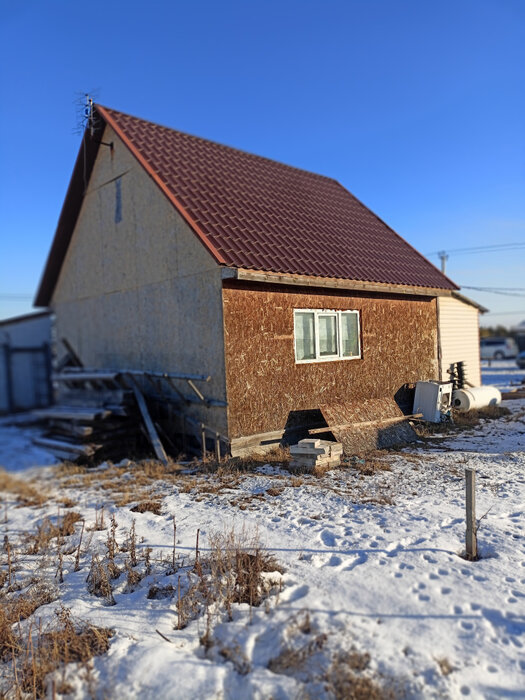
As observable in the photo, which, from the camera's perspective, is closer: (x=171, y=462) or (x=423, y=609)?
(x=423, y=609)

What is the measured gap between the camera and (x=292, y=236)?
10414 millimetres

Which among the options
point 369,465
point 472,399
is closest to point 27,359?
point 369,465

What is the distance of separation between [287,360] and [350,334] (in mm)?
2015

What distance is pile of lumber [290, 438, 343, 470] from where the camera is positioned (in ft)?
25.1

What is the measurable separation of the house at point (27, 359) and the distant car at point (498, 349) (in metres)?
35.3

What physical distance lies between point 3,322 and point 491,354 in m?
38.0

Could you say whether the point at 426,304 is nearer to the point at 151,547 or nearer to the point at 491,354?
the point at 151,547

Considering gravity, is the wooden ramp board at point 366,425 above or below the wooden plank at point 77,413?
below

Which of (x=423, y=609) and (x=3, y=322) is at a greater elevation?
(x=3, y=322)

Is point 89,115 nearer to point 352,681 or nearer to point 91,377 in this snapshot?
point 91,377

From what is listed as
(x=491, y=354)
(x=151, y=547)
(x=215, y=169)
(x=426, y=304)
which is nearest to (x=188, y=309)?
(x=215, y=169)

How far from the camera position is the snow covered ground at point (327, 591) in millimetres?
3113

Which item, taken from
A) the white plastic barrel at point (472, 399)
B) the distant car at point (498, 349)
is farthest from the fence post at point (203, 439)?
the distant car at point (498, 349)

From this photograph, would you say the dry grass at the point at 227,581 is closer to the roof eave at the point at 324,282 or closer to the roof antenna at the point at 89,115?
the roof eave at the point at 324,282
